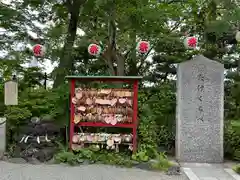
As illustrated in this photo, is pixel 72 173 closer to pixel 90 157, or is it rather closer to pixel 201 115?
pixel 90 157

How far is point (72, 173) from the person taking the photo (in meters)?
5.43

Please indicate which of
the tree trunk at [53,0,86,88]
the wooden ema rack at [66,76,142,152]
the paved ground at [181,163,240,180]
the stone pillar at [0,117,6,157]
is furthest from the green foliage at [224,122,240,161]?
the tree trunk at [53,0,86,88]

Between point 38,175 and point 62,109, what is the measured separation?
2110 millimetres

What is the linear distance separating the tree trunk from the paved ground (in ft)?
17.1

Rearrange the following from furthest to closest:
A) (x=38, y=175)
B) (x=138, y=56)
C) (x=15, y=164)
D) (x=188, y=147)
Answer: (x=138, y=56) → (x=188, y=147) → (x=15, y=164) → (x=38, y=175)

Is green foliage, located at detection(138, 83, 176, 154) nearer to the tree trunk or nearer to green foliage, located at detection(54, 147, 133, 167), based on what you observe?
green foliage, located at detection(54, 147, 133, 167)

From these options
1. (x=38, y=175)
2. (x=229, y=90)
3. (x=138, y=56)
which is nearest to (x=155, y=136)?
(x=38, y=175)

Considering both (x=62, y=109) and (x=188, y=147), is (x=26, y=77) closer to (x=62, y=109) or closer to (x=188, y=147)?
(x=62, y=109)

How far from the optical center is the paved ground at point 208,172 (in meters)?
5.45

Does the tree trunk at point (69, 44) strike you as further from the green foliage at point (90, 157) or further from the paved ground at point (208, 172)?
the paved ground at point (208, 172)

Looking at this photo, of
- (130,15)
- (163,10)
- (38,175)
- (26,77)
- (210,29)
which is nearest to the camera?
(38,175)

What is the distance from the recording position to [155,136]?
7.04 m

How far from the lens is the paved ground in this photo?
214 inches

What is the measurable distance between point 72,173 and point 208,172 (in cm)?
261
